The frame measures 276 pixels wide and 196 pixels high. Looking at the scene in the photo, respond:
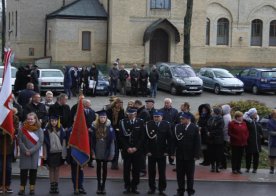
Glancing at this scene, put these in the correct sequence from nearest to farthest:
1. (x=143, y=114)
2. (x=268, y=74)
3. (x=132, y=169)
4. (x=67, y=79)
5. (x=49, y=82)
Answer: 1. (x=132, y=169)
2. (x=143, y=114)
3. (x=67, y=79)
4. (x=49, y=82)
5. (x=268, y=74)

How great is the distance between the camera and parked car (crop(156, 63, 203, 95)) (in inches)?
1356

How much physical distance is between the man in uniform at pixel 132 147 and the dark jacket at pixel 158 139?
0.17 metres

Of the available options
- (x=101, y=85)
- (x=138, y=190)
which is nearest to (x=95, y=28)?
(x=101, y=85)

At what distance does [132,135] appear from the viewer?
14359mm

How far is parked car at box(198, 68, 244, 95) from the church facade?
38.4ft

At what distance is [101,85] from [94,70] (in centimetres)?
130

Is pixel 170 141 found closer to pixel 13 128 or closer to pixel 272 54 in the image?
pixel 13 128

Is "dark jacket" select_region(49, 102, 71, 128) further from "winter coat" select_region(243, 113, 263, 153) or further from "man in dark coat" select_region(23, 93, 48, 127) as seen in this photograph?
"winter coat" select_region(243, 113, 263, 153)

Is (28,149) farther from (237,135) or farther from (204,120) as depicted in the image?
(237,135)

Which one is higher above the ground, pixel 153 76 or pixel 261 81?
pixel 153 76

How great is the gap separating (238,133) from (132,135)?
3.70 meters

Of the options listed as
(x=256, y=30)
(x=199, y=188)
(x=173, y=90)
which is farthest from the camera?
(x=256, y=30)

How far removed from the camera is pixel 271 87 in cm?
3562

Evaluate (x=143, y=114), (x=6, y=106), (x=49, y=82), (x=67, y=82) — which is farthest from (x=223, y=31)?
(x=6, y=106)
